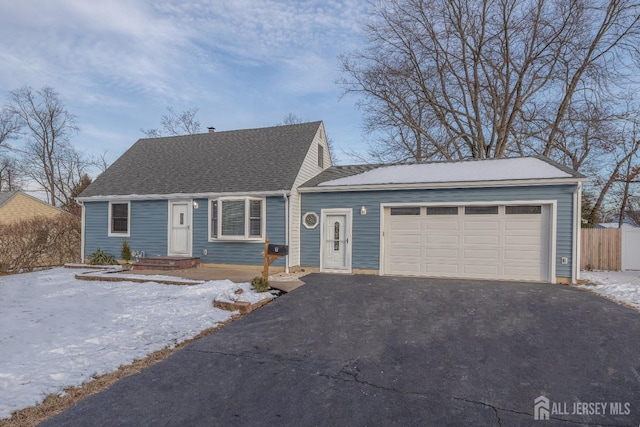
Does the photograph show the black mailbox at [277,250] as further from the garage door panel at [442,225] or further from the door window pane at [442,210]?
the door window pane at [442,210]

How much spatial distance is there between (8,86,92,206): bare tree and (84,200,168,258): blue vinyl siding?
22591 millimetres

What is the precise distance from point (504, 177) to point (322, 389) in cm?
869

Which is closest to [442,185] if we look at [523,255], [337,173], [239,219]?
[523,255]

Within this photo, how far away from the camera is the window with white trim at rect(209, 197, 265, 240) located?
1130 cm

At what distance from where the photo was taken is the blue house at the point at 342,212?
31.4 feet

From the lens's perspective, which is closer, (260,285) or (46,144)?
(260,285)

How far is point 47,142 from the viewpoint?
3061 cm

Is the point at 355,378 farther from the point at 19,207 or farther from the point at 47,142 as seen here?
the point at 47,142

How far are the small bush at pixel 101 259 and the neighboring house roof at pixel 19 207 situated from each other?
38.9 feet

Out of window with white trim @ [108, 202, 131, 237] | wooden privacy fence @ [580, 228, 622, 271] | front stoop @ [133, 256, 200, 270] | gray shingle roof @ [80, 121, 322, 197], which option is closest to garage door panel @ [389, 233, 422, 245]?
gray shingle roof @ [80, 121, 322, 197]

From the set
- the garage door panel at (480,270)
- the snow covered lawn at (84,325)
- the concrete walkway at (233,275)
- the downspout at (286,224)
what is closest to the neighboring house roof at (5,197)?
the snow covered lawn at (84,325)

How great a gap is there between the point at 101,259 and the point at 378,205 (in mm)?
10151

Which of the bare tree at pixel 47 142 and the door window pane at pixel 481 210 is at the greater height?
the bare tree at pixel 47 142

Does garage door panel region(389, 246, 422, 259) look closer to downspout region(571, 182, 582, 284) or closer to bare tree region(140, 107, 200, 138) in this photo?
downspout region(571, 182, 582, 284)
